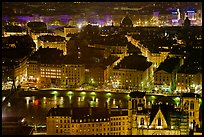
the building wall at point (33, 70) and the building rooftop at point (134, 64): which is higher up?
the building rooftop at point (134, 64)

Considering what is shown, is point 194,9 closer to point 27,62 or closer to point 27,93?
point 27,62

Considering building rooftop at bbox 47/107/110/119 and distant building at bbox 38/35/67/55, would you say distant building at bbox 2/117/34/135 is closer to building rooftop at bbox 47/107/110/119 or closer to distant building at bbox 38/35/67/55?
building rooftop at bbox 47/107/110/119

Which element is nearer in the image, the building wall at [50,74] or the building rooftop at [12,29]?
the building wall at [50,74]

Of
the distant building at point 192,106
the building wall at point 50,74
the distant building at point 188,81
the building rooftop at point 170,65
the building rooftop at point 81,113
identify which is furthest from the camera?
the building wall at point 50,74

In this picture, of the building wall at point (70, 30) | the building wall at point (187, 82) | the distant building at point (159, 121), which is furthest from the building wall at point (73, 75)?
the building wall at point (70, 30)

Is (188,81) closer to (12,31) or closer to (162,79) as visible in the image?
(162,79)

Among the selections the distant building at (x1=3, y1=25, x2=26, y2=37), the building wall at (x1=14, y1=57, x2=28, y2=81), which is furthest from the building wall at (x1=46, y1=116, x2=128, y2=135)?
the distant building at (x1=3, y1=25, x2=26, y2=37)

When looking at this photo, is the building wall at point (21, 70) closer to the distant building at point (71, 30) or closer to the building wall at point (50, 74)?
the building wall at point (50, 74)

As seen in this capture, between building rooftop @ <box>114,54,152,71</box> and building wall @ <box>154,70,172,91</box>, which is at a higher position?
building rooftop @ <box>114,54,152,71</box>

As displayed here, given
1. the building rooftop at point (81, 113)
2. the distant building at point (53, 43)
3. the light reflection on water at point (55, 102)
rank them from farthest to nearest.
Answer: the distant building at point (53, 43) → the light reflection on water at point (55, 102) → the building rooftop at point (81, 113)
